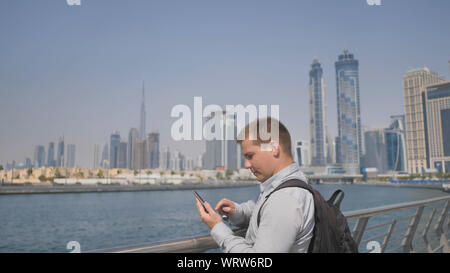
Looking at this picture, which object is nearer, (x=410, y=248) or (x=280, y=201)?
(x=280, y=201)

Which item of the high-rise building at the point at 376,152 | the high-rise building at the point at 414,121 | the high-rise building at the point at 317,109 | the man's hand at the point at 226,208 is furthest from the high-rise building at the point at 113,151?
the high-rise building at the point at 376,152

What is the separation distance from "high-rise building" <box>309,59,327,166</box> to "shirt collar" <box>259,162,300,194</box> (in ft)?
374

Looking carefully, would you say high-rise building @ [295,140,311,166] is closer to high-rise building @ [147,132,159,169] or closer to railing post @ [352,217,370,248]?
railing post @ [352,217,370,248]

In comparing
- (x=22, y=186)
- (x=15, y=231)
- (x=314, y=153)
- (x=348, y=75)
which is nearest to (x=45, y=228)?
(x=15, y=231)

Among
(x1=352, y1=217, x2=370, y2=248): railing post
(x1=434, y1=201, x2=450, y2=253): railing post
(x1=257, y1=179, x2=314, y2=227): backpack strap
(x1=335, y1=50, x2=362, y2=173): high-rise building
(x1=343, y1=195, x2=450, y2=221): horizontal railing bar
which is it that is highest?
(x1=335, y1=50, x2=362, y2=173): high-rise building

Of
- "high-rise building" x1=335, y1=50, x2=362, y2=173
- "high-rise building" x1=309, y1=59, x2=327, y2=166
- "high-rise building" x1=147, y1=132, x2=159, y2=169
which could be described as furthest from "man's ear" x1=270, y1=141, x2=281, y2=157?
"high-rise building" x1=309, y1=59, x2=327, y2=166

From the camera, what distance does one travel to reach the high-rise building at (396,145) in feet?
288

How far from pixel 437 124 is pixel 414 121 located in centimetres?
1587

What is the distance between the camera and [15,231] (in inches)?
920

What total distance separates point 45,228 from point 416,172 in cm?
8039

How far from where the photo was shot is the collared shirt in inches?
34.1

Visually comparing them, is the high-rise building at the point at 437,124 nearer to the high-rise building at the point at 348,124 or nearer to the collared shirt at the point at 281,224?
the high-rise building at the point at 348,124

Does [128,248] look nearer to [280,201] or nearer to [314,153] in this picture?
[280,201]

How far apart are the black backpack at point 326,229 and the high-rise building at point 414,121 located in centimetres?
6423
